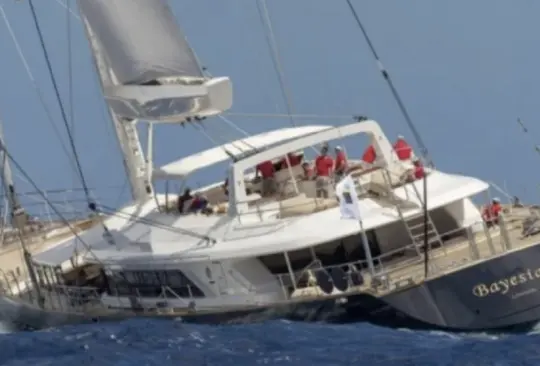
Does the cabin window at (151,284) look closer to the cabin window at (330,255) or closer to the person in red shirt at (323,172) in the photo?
the cabin window at (330,255)

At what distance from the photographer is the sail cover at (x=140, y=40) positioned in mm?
28234

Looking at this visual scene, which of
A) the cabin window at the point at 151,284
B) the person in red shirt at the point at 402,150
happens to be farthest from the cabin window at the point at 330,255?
the person in red shirt at the point at 402,150

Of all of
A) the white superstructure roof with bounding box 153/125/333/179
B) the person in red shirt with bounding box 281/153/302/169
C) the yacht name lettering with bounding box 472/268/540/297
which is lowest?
the yacht name lettering with bounding box 472/268/540/297

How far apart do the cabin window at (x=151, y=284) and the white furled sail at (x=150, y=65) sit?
7.33 ft

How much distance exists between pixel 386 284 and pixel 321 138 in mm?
2606

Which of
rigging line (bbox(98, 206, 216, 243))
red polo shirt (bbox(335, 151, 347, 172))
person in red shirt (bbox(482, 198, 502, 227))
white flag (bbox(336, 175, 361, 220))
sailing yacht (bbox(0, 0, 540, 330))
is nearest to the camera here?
sailing yacht (bbox(0, 0, 540, 330))

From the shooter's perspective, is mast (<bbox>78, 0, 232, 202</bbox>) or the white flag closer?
the white flag

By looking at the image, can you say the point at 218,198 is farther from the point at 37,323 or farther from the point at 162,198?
the point at 37,323

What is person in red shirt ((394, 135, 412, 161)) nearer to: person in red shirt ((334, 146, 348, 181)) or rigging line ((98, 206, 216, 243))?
person in red shirt ((334, 146, 348, 181))

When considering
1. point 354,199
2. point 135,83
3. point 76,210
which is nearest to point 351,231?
point 354,199

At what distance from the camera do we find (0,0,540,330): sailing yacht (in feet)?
84.5

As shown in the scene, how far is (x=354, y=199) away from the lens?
25.9 m

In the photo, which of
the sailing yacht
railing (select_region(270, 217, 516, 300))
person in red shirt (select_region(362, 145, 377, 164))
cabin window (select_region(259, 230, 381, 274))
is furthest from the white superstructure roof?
railing (select_region(270, 217, 516, 300))

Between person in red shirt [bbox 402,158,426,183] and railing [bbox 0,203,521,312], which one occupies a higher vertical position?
person in red shirt [bbox 402,158,426,183]
